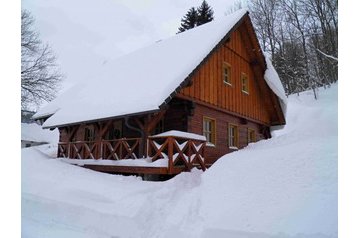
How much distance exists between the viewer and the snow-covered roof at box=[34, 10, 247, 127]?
7.76 meters

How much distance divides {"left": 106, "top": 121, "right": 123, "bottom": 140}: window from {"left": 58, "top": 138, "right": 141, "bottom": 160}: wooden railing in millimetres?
779

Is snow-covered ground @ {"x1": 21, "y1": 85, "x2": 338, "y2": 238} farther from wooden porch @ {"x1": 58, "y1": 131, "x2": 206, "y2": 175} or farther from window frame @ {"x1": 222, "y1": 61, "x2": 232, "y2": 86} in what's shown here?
window frame @ {"x1": 222, "y1": 61, "x2": 232, "y2": 86}

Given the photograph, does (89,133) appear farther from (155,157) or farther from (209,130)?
(155,157)

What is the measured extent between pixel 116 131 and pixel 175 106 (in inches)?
98.7

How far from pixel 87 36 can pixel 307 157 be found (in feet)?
13.8

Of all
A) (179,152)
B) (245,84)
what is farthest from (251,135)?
(179,152)

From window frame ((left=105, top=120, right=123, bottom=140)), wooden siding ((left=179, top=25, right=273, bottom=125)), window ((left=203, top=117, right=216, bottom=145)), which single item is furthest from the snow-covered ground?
window frame ((left=105, top=120, right=123, bottom=140))

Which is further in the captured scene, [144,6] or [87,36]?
[87,36]

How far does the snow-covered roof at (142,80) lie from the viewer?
25.5ft

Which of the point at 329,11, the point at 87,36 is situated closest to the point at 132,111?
the point at 87,36

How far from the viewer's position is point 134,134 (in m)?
10.3

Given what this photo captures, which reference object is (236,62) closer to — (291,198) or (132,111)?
(132,111)

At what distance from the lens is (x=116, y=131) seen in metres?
10.9
